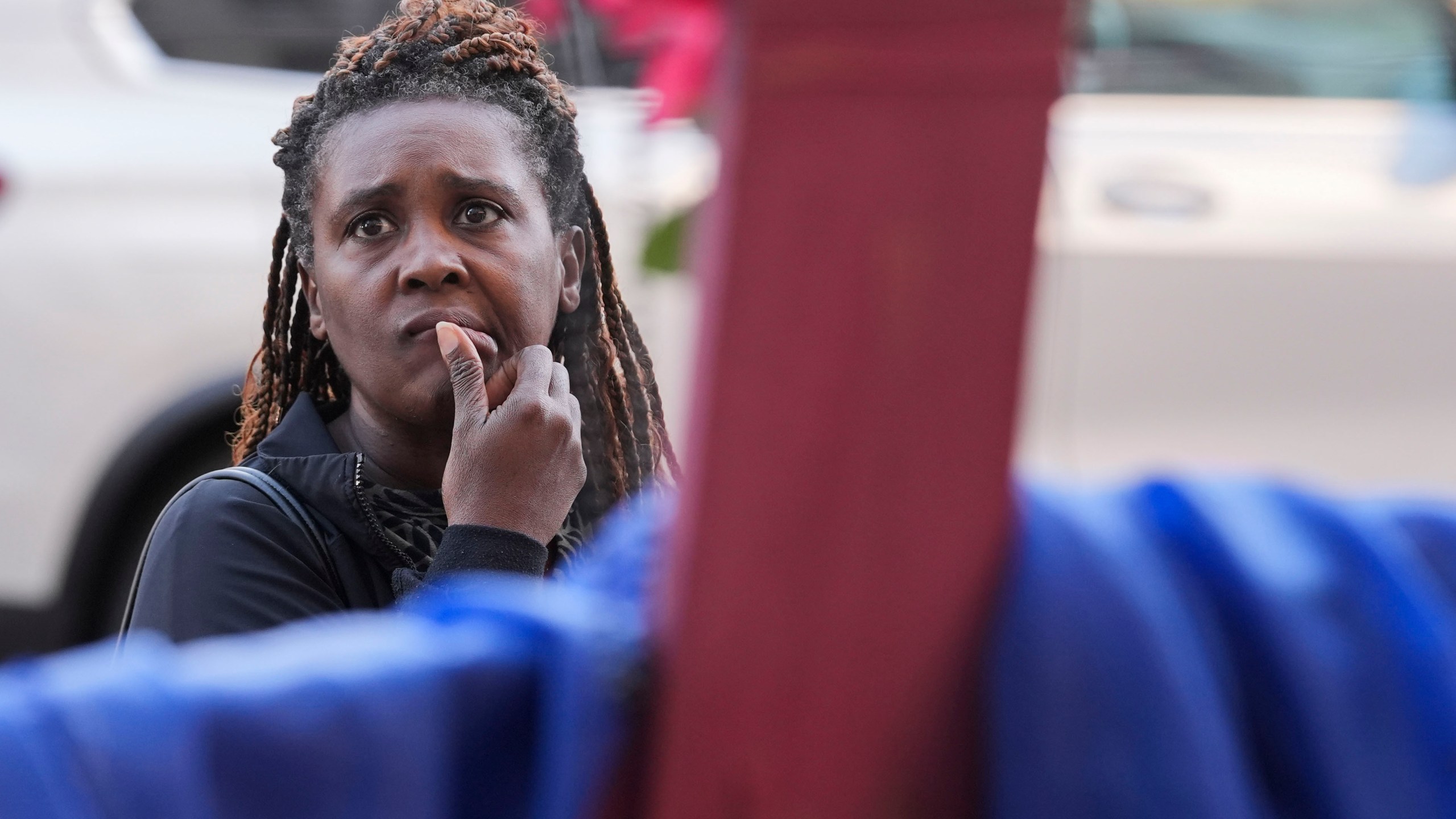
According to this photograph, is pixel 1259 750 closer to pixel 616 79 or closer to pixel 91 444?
pixel 616 79

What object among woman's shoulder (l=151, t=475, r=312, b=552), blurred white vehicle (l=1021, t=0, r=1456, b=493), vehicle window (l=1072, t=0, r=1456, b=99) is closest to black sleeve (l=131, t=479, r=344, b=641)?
woman's shoulder (l=151, t=475, r=312, b=552)

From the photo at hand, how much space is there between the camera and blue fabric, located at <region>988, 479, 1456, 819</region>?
1.82 ft

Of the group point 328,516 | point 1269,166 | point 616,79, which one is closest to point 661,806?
point 328,516

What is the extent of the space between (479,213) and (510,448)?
16 cm

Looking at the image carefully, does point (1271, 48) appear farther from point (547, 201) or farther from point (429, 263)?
point (429, 263)

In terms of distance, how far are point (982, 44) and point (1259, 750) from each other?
309 mm

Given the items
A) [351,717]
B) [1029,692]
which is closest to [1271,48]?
[1029,692]

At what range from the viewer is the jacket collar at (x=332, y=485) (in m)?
0.90

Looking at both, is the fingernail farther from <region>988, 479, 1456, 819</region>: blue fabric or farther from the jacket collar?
<region>988, 479, 1456, 819</region>: blue fabric

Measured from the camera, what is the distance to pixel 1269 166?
2613 mm

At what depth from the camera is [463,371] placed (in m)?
0.92

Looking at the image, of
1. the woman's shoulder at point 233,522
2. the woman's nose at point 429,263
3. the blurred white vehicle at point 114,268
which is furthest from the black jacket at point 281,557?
the blurred white vehicle at point 114,268

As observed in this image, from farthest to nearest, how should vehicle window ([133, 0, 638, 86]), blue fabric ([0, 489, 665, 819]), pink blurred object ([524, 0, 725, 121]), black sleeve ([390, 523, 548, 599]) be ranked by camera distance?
1. vehicle window ([133, 0, 638, 86])
2. black sleeve ([390, 523, 548, 599])
3. pink blurred object ([524, 0, 725, 121])
4. blue fabric ([0, 489, 665, 819])

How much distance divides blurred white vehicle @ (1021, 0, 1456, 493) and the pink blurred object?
5.53 feet
